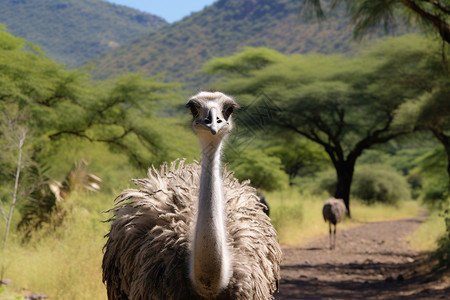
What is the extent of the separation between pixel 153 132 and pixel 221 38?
6538cm

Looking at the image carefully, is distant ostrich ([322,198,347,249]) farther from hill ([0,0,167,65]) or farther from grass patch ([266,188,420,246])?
hill ([0,0,167,65])

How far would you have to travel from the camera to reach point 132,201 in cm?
348

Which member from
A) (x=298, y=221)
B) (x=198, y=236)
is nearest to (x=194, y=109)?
(x=198, y=236)

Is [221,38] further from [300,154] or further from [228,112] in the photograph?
[228,112]

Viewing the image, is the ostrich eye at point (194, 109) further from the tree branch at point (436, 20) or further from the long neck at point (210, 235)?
the tree branch at point (436, 20)

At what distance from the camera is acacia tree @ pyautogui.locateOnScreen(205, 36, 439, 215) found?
A: 17375mm

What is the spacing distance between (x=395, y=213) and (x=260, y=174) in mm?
7935

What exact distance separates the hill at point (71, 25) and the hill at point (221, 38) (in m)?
4.17

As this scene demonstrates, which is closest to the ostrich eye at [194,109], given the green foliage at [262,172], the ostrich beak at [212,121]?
the ostrich beak at [212,121]

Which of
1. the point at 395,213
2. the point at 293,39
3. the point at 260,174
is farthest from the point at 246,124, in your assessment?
the point at 293,39

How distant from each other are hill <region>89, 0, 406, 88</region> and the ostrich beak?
5299cm

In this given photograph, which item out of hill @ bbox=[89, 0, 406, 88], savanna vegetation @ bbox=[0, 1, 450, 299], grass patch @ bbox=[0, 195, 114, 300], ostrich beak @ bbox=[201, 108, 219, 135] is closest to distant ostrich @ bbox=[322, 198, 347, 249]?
savanna vegetation @ bbox=[0, 1, 450, 299]

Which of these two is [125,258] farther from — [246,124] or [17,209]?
[17,209]

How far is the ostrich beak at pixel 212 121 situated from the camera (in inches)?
90.7
